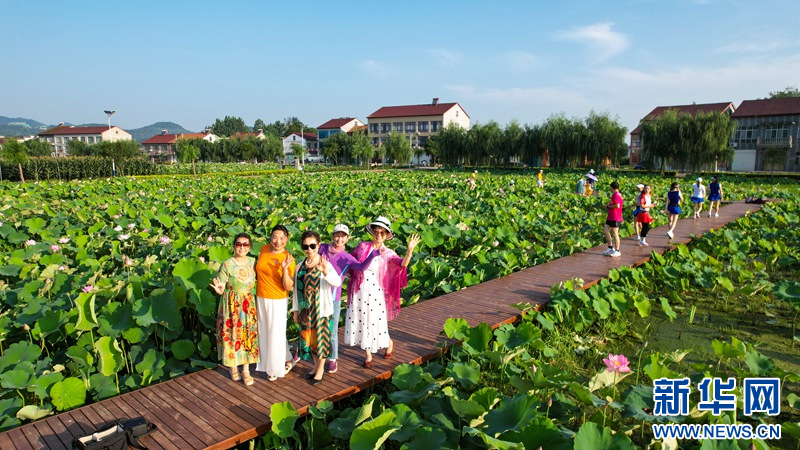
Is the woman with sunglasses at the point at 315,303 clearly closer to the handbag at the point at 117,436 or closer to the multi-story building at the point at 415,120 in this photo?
the handbag at the point at 117,436

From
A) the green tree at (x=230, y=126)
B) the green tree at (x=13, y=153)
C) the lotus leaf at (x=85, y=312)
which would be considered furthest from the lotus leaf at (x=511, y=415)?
the green tree at (x=230, y=126)

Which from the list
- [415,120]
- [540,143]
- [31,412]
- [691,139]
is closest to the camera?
[31,412]

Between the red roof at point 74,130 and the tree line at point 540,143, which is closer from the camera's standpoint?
the tree line at point 540,143

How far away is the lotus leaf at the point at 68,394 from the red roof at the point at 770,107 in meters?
47.3

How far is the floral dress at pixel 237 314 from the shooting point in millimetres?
2963

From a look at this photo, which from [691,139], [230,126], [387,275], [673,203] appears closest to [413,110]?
[691,139]

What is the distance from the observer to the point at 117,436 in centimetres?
233

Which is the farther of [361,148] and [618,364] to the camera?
[361,148]

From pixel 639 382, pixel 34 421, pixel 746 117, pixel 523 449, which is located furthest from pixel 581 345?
pixel 746 117

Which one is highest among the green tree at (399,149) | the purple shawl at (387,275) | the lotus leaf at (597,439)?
the green tree at (399,149)

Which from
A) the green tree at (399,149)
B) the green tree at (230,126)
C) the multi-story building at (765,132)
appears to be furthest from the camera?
the green tree at (230,126)

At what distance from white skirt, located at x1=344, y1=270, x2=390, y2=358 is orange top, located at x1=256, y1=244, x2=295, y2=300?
534 mm

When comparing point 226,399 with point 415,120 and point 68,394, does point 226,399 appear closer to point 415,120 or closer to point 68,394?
point 68,394

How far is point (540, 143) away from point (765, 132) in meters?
19.4
